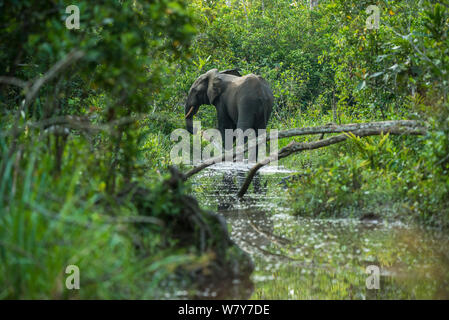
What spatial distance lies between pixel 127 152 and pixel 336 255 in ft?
6.48

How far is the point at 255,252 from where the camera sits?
5.45m

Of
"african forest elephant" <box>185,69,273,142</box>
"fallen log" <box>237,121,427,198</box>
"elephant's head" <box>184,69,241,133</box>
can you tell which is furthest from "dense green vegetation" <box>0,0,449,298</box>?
"african forest elephant" <box>185,69,273,142</box>

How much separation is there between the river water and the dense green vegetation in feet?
1.25

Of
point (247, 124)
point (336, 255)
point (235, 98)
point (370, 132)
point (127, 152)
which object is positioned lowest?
point (336, 255)

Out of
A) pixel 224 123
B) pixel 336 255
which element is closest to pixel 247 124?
pixel 224 123

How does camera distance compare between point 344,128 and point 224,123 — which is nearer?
point 344,128

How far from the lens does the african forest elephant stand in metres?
Answer: 13.0

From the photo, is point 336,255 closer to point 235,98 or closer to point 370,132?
point 370,132

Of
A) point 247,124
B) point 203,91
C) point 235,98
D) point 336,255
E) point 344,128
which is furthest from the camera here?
point 203,91

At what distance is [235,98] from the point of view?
1345cm

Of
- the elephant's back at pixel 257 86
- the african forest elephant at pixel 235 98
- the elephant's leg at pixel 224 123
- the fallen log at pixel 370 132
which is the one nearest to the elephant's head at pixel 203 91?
the african forest elephant at pixel 235 98

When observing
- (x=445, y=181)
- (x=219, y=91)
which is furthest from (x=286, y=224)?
(x=219, y=91)
